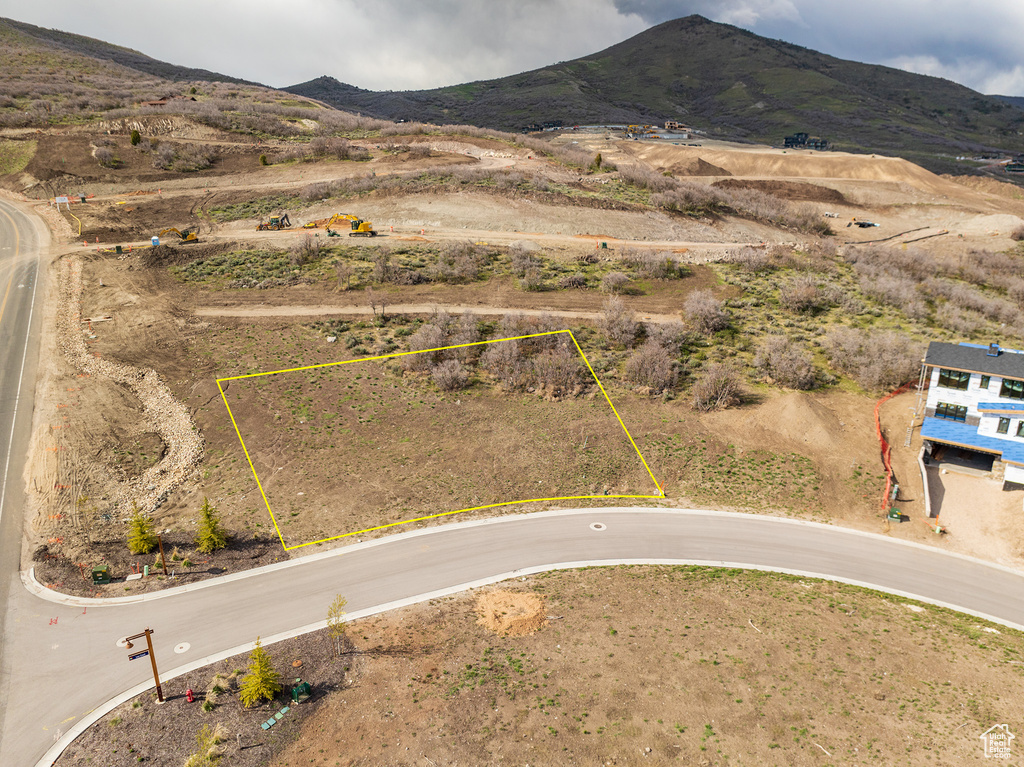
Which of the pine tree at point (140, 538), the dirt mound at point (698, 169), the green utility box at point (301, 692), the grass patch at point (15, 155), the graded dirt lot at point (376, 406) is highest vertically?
the dirt mound at point (698, 169)

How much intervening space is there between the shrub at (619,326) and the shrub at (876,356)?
48.9 feet

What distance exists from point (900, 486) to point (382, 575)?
27.4 metres

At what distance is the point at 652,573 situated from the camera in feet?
73.2

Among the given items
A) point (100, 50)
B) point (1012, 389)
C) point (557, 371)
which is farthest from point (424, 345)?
point (100, 50)

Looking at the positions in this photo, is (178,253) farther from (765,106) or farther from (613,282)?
(765,106)

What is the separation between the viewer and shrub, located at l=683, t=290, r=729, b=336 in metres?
42.2

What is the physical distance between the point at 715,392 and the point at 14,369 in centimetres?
4418

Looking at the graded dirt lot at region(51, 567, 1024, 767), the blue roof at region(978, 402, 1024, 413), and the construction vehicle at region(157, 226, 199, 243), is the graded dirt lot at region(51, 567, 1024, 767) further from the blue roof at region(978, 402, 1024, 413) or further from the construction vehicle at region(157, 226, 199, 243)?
the construction vehicle at region(157, 226, 199, 243)

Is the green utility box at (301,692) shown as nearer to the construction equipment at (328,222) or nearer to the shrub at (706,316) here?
the shrub at (706,316)

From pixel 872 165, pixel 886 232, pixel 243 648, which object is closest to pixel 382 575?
pixel 243 648

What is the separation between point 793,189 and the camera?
3403 inches

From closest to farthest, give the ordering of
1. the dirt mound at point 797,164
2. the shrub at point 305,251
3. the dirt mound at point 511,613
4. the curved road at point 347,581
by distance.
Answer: the curved road at point 347,581 → the dirt mound at point 511,613 → the shrub at point 305,251 → the dirt mound at point 797,164

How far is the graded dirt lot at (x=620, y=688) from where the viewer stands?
1458 centimetres

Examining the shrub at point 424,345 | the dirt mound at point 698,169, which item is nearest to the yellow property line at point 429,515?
the shrub at point 424,345
